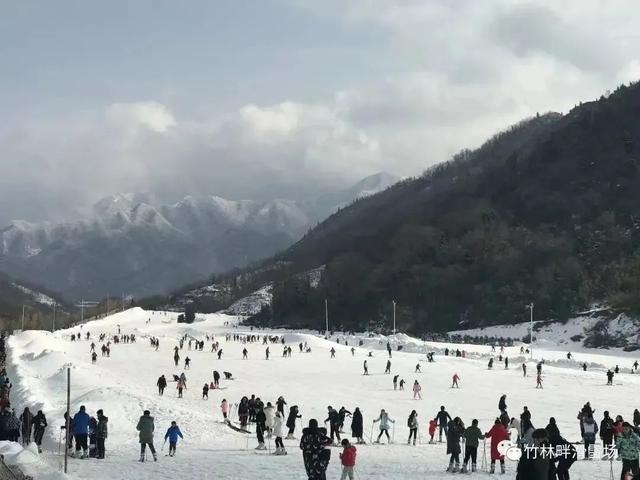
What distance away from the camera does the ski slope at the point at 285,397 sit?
48.8 feet

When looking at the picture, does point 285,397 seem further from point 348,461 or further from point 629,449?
point 629,449

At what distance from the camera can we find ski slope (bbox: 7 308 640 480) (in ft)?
48.8

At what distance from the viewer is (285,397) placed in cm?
2983

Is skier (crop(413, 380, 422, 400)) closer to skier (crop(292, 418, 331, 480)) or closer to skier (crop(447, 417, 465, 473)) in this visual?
skier (crop(447, 417, 465, 473))

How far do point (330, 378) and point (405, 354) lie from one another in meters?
18.2

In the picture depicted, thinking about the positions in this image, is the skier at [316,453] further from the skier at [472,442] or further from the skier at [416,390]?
the skier at [416,390]

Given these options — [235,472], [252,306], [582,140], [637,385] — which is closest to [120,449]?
[235,472]

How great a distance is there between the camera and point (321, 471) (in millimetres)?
10742

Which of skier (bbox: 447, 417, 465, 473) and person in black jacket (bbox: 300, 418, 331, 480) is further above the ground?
person in black jacket (bbox: 300, 418, 331, 480)

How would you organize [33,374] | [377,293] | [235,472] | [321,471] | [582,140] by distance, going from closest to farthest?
[321,471] → [235,472] → [33,374] → [377,293] → [582,140]

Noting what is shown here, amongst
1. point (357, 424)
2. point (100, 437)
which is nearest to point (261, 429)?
point (357, 424)

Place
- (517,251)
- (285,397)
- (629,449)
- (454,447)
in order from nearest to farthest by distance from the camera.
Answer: (629,449), (454,447), (285,397), (517,251)

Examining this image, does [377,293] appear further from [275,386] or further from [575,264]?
[275,386]

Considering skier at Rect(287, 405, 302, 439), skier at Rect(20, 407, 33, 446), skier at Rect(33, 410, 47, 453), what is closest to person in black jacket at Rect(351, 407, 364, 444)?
skier at Rect(287, 405, 302, 439)
